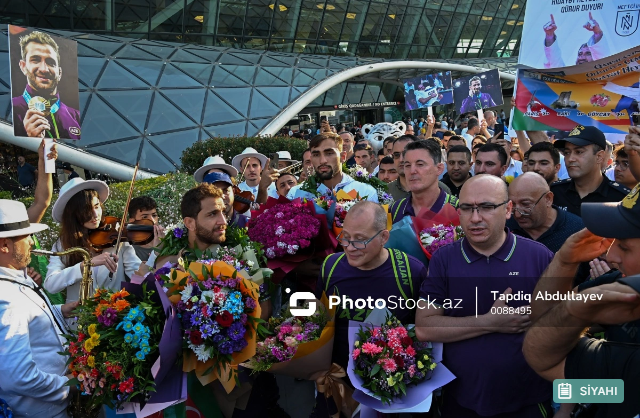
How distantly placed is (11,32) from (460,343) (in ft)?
17.9

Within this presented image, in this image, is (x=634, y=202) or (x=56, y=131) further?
(x=56, y=131)

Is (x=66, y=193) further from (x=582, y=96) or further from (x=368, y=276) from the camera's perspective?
(x=582, y=96)

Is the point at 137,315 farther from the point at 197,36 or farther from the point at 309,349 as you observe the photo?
the point at 197,36

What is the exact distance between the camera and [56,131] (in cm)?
599

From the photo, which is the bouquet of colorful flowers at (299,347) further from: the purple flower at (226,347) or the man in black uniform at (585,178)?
the man in black uniform at (585,178)

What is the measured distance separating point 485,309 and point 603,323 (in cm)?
120

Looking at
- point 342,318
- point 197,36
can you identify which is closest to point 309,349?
point 342,318

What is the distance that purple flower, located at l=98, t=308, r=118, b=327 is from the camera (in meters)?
3.02

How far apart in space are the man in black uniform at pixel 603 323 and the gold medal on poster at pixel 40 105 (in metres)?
5.70

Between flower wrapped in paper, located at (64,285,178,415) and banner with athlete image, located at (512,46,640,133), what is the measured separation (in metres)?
6.12

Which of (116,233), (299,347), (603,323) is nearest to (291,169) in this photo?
(116,233)

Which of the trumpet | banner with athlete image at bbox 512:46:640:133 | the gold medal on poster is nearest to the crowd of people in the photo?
the gold medal on poster

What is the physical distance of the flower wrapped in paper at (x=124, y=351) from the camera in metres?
2.94

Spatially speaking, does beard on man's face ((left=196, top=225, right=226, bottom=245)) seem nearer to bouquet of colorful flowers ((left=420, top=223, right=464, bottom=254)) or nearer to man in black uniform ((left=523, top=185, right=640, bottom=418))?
bouquet of colorful flowers ((left=420, top=223, right=464, bottom=254))
